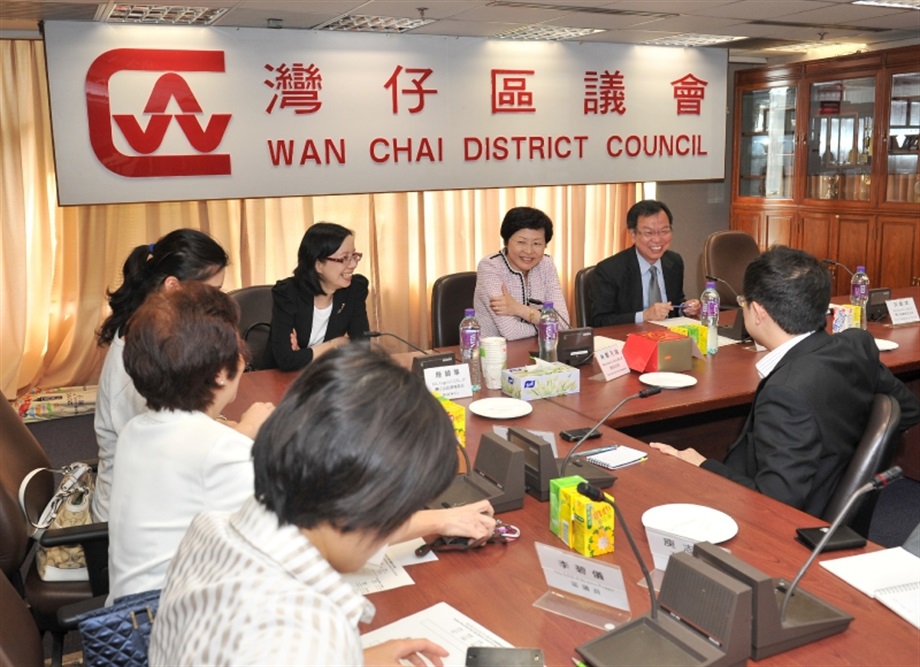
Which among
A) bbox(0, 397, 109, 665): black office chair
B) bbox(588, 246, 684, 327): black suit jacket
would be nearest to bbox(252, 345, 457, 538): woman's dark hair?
bbox(0, 397, 109, 665): black office chair

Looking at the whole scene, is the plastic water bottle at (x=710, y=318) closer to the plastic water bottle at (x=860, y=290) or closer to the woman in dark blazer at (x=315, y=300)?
the plastic water bottle at (x=860, y=290)

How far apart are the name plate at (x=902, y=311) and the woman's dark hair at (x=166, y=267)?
2830 mm

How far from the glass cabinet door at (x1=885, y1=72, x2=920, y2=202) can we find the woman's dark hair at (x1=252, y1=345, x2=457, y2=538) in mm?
5350

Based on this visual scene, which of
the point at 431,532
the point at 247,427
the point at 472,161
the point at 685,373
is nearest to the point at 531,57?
the point at 472,161

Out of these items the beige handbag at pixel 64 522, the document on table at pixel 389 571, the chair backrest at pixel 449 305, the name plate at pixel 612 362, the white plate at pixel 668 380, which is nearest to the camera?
the document on table at pixel 389 571

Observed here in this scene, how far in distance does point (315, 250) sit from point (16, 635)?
199cm

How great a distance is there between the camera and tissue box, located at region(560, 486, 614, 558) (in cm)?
163

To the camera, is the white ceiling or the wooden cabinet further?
the wooden cabinet

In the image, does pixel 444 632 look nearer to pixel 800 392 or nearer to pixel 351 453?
pixel 351 453

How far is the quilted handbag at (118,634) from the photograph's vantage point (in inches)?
55.1

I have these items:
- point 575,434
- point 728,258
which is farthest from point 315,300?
point 728,258

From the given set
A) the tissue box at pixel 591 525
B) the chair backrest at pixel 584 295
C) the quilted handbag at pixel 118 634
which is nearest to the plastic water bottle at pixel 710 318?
the chair backrest at pixel 584 295

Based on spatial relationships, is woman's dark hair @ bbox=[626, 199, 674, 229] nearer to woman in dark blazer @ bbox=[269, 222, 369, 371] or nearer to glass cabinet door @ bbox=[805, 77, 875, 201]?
woman in dark blazer @ bbox=[269, 222, 369, 371]

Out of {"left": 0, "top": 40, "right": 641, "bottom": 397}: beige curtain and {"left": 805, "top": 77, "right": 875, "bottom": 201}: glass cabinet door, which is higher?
{"left": 805, "top": 77, "right": 875, "bottom": 201}: glass cabinet door
